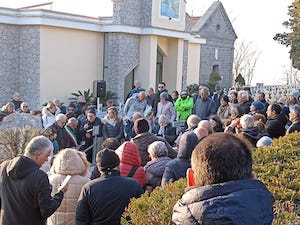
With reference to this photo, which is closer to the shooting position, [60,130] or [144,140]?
[144,140]

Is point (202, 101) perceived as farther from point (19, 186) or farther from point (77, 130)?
point (19, 186)

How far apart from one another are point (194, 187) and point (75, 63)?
1908 centimetres

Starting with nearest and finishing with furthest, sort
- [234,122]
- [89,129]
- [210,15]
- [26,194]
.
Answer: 1. [26,194]
2. [234,122]
3. [89,129]
4. [210,15]

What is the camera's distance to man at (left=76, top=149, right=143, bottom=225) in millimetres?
4148

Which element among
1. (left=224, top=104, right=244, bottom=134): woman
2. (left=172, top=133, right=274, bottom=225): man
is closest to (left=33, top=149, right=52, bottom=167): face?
(left=172, top=133, right=274, bottom=225): man

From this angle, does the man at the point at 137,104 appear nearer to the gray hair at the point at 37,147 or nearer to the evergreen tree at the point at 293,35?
the gray hair at the point at 37,147

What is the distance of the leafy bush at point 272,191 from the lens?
307 centimetres

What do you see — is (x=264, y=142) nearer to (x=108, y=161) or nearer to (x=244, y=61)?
(x=108, y=161)

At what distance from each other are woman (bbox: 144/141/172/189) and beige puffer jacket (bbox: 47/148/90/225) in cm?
107

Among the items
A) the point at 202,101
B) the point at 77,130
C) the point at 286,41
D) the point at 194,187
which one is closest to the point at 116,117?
the point at 77,130

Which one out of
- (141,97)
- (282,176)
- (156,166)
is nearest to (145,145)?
(156,166)

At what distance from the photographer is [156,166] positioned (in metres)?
5.68

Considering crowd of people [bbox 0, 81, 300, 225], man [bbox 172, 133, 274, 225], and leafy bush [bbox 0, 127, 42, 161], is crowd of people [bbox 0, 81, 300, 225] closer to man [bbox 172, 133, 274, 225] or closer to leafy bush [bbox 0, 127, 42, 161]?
man [bbox 172, 133, 274, 225]

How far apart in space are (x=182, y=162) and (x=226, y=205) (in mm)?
2732
